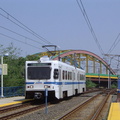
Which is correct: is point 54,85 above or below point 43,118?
above

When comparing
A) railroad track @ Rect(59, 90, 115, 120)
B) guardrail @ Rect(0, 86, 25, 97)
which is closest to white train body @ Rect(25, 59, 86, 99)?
railroad track @ Rect(59, 90, 115, 120)

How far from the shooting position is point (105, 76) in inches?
3460

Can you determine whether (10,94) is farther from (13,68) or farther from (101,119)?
(101,119)

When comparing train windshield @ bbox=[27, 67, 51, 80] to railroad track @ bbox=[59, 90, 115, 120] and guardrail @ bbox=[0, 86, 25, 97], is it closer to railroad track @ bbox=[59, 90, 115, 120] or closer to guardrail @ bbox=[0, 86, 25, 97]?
railroad track @ bbox=[59, 90, 115, 120]

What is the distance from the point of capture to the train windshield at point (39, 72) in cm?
2023

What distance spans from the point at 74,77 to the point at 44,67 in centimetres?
710

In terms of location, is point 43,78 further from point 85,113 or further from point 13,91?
point 13,91

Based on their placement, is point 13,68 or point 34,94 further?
point 13,68

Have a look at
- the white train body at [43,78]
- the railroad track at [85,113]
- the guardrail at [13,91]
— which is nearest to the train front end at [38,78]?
the white train body at [43,78]

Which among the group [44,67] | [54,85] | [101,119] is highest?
[44,67]

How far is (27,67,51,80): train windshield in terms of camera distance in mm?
20234

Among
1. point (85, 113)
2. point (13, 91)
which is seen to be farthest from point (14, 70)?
point (85, 113)

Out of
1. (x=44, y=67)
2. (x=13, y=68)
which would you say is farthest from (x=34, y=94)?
(x=13, y=68)

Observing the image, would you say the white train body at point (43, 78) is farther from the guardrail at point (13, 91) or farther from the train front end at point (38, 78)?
the guardrail at point (13, 91)
